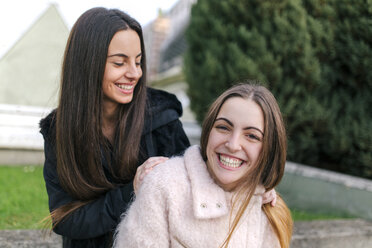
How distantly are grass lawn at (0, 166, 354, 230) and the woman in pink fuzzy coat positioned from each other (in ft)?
5.45

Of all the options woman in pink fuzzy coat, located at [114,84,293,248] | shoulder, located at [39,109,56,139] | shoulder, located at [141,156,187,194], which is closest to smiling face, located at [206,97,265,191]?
woman in pink fuzzy coat, located at [114,84,293,248]

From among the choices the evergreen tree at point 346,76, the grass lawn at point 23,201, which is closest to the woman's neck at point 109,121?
the grass lawn at point 23,201

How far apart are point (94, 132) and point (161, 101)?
466 mm

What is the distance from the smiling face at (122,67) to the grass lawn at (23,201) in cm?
148

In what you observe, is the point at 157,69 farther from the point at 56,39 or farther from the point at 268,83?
the point at 268,83

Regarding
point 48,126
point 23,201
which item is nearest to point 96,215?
point 48,126

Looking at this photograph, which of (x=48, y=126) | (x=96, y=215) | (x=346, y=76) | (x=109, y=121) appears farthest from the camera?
(x=346, y=76)

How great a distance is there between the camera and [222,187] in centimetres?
177

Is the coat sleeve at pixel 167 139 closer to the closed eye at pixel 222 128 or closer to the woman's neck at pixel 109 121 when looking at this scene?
the woman's neck at pixel 109 121

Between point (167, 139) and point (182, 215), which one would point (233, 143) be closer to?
point (182, 215)

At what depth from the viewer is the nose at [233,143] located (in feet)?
5.35

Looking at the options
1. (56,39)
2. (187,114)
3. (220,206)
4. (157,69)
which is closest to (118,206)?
(220,206)

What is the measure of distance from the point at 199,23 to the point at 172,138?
2771mm

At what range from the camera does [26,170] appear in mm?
4746
